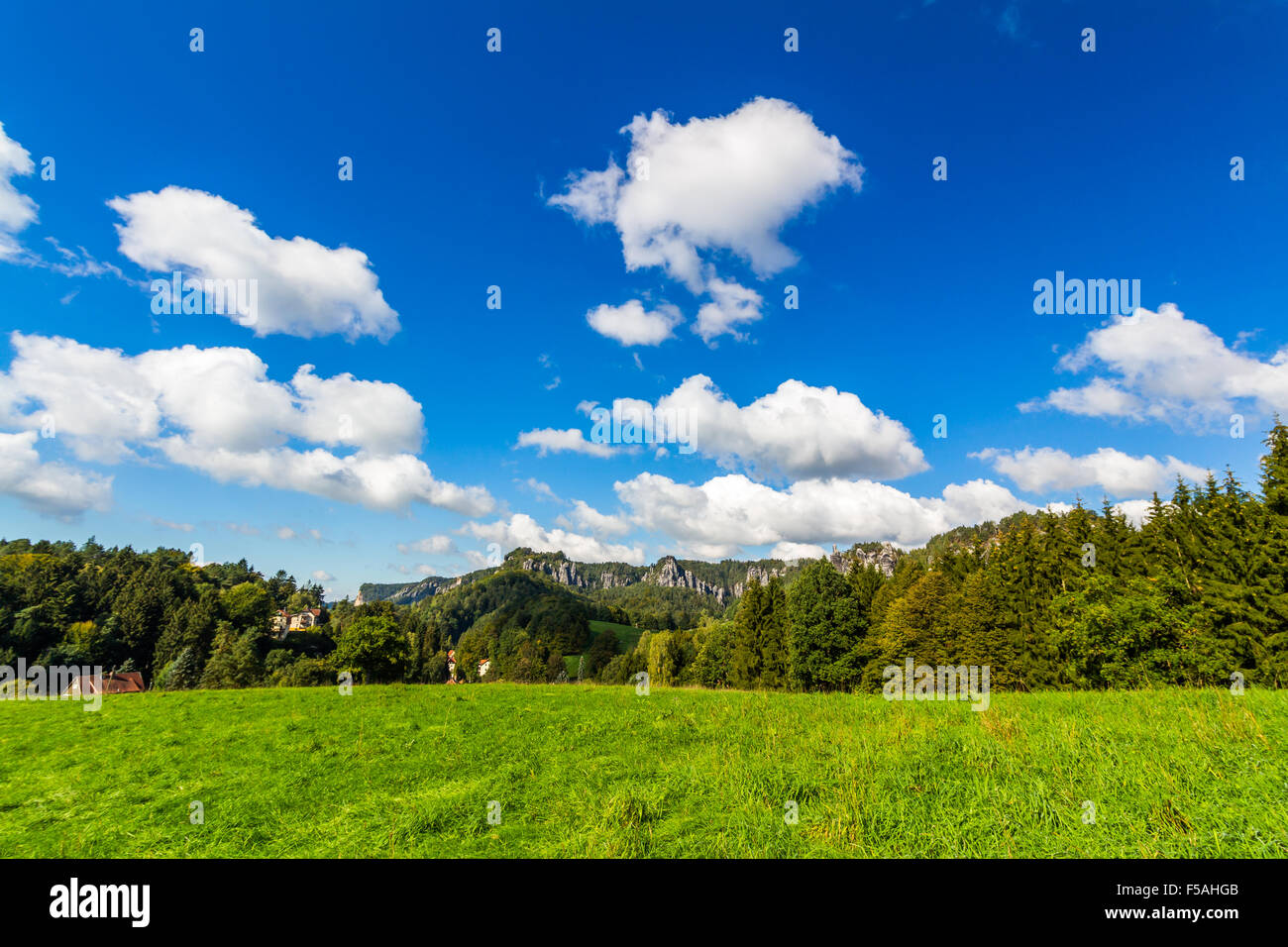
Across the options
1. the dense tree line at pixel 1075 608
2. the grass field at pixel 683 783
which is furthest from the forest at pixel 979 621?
the grass field at pixel 683 783

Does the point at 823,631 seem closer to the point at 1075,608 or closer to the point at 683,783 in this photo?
the point at 1075,608

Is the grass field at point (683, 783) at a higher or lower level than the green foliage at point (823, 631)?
higher

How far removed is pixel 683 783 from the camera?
755 cm

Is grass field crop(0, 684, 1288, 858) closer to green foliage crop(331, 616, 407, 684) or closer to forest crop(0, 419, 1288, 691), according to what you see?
forest crop(0, 419, 1288, 691)

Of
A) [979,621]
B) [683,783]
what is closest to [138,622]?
[683,783]

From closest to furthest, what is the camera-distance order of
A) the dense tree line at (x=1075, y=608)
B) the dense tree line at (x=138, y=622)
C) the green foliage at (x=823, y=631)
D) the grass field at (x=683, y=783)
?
the grass field at (x=683, y=783) → the dense tree line at (x=1075, y=608) → the green foliage at (x=823, y=631) → the dense tree line at (x=138, y=622)

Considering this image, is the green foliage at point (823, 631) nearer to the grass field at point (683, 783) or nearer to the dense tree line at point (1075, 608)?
the dense tree line at point (1075, 608)

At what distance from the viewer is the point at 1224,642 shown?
26.8 meters

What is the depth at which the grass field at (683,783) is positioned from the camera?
5.36 metres

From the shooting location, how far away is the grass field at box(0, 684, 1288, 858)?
5355mm
